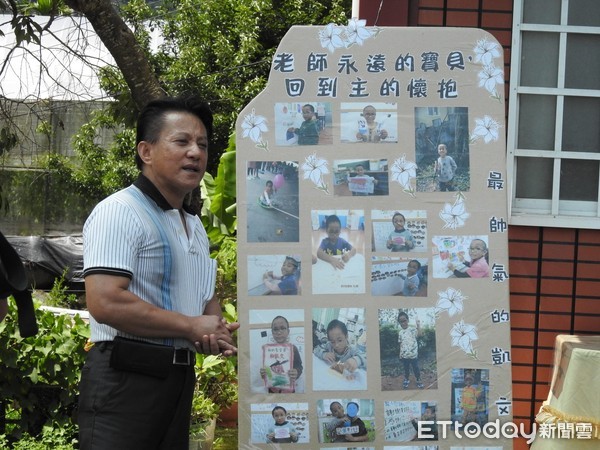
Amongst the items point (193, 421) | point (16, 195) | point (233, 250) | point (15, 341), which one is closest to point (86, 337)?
point (15, 341)

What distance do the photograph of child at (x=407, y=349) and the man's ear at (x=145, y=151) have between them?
3.74 feet

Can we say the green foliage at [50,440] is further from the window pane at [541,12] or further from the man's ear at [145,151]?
the window pane at [541,12]

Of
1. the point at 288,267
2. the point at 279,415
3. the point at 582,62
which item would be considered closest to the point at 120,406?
the point at 279,415

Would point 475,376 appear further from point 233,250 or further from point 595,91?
point 233,250

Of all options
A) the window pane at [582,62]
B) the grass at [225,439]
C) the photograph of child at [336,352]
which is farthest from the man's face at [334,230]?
the grass at [225,439]

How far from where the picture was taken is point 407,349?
3.56 meters

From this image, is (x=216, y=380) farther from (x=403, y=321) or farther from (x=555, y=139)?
(x=403, y=321)

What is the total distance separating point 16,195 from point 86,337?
12.7 meters

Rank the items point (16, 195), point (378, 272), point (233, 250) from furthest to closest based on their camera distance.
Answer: point (16, 195)
point (233, 250)
point (378, 272)

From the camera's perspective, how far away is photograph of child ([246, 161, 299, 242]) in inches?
140

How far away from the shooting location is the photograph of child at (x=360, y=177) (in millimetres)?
3570

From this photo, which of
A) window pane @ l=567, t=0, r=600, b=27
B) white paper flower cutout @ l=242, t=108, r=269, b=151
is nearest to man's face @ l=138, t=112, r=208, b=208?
white paper flower cutout @ l=242, t=108, r=269, b=151

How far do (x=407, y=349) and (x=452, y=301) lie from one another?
10.6 inches

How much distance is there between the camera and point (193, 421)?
5441 millimetres
